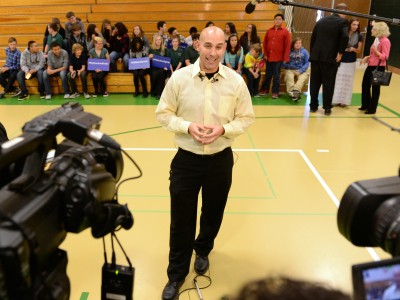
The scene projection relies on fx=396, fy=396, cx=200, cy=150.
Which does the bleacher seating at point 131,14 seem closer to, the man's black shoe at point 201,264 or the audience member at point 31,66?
the audience member at point 31,66

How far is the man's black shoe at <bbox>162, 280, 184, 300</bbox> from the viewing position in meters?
2.84

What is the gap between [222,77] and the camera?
8.58 ft

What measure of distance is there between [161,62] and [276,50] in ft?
8.00

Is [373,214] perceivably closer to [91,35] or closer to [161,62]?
[161,62]

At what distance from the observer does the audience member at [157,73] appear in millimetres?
8477

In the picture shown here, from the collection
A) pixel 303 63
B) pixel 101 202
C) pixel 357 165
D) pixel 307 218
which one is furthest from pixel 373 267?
pixel 303 63

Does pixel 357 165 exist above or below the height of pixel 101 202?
below

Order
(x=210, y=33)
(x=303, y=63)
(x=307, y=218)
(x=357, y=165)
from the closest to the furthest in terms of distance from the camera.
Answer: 1. (x=210, y=33)
2. (x=307, y=218)
3. (x=357, y=165)
4. (x=303, y=63)

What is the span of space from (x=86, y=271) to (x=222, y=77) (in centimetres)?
186

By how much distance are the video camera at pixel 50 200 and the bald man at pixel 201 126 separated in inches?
45.6

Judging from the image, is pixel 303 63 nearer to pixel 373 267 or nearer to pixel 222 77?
pixel 222 77

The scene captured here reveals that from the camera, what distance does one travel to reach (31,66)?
8.52 metres

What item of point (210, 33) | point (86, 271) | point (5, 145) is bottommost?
point (86, 271)

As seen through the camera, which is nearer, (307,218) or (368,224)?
(368,224)
